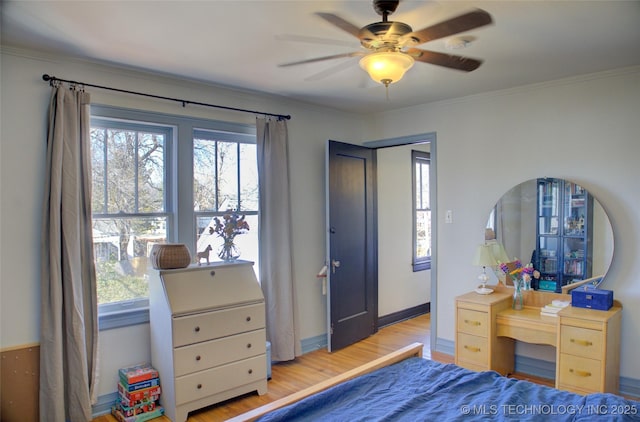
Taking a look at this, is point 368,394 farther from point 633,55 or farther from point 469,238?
point 633,55

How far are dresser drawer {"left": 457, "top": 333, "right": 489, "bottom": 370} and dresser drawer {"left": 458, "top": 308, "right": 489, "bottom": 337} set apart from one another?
0.13 ft

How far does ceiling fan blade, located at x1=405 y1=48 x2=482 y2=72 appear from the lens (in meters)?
2.08

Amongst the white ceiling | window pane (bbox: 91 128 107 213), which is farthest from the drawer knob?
window pane (bbox: 91 128 107 213)

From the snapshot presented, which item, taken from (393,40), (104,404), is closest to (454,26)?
(393,40)

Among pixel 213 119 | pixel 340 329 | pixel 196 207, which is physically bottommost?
pixel 340 329

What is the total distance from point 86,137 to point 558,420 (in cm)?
309

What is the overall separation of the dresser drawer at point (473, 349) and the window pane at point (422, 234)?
2278mm

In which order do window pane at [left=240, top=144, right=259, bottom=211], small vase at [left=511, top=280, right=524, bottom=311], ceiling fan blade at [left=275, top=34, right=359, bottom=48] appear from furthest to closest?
window pane at [left=240, top=144, right=259, bottom=211] < small vase at [left=511, top=280, right=524, bottom=311] < ceiling fan blade at [left=275, top=34, right=359, bottom=48]

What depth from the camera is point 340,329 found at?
14.3 feet

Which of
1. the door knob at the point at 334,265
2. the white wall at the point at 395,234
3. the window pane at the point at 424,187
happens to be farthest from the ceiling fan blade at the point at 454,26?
the window pane at the point at 424,187

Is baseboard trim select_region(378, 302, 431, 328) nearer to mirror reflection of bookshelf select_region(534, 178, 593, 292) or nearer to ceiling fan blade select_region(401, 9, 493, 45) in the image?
mirror reflection of bookshelf select_region(534, 178, 593, 292)

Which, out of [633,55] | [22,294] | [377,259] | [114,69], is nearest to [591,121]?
[633,55]

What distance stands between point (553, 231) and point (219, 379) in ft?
9.42

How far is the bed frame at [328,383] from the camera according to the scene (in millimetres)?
1692
